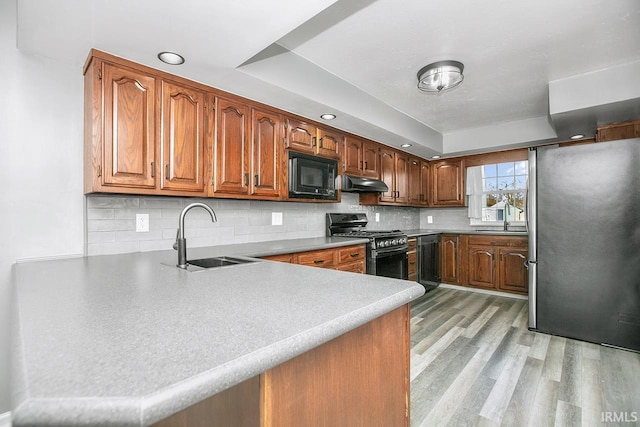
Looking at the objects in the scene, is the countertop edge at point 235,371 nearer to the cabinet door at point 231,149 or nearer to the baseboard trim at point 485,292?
the cabinet door at point 231,149

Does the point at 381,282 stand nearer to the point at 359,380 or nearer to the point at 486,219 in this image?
the point at 359,380

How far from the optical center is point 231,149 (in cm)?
245

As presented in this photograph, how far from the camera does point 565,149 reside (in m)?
2.82

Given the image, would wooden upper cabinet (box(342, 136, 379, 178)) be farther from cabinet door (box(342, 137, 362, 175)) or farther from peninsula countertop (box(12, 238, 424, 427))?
peninsula countertop (box(12, 238, 424, 427))

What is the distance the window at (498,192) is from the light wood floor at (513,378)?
198 centimetres

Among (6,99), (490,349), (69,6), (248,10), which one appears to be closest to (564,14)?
(248,10)

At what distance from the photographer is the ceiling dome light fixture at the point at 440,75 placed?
255cm

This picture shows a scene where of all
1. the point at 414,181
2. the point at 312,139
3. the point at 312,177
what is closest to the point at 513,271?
the point at 414,181

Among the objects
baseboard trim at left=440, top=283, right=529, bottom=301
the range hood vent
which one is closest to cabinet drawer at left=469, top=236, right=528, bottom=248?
baseboard trim at left=440, top=283, right=529, bottom=301

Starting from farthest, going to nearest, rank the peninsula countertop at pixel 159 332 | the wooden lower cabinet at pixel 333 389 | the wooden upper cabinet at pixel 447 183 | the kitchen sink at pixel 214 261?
the wooden upper cabinet at pixel 447 183 < the kitchen sink at pixel 214 261 < the wooden lower cabinet at pixel 333 389 < the peninsula countertop at pixel 159 332

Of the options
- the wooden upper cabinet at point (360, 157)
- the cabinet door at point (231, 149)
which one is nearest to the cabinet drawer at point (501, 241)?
the wooden upper cabinet at point (360, 157)

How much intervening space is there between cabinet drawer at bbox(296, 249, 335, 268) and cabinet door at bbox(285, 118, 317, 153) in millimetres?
1014

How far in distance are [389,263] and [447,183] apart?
231cm

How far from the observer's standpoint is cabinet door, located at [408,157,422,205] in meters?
4.77
